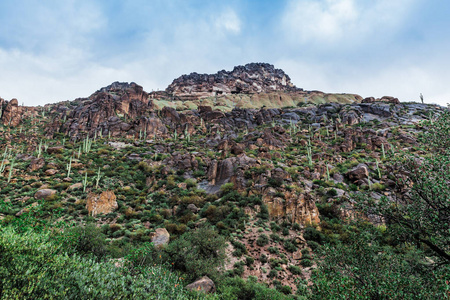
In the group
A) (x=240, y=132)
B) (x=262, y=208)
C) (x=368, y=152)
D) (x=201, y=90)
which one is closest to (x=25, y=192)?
(x=262, y=208)

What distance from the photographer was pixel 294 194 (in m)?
26.7

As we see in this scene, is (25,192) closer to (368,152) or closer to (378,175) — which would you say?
(378,175)

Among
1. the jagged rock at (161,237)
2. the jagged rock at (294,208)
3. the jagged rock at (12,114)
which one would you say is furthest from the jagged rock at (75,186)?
the jagged rock at (12,114)

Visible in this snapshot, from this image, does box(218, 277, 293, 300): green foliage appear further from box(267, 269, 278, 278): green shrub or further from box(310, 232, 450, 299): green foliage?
box(310, 232, 450, 299): green foliage

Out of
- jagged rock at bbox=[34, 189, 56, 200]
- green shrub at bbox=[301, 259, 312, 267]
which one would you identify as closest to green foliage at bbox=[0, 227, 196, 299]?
green shrub at bbox=[301, 259, 312, 267]

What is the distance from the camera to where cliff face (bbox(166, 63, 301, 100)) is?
455ft

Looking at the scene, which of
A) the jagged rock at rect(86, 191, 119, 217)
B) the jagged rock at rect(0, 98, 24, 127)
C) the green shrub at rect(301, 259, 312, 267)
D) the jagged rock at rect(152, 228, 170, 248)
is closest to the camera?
the green shrub at rect(301, 259, 312, 267)

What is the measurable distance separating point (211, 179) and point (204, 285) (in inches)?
943

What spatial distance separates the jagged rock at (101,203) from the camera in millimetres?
27281

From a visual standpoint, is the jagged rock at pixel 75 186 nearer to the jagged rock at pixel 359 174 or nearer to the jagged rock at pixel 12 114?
the jagged rock at pixel 359 174

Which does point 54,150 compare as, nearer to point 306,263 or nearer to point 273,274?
point 273,274

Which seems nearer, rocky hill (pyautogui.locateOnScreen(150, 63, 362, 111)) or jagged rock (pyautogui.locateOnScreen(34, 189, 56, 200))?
jagged rock (pyautogui.locateOnScreen(34, 189, 56, 200))

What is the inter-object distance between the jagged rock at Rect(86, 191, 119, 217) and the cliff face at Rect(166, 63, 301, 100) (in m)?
108

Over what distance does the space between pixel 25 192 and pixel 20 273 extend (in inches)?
1258
